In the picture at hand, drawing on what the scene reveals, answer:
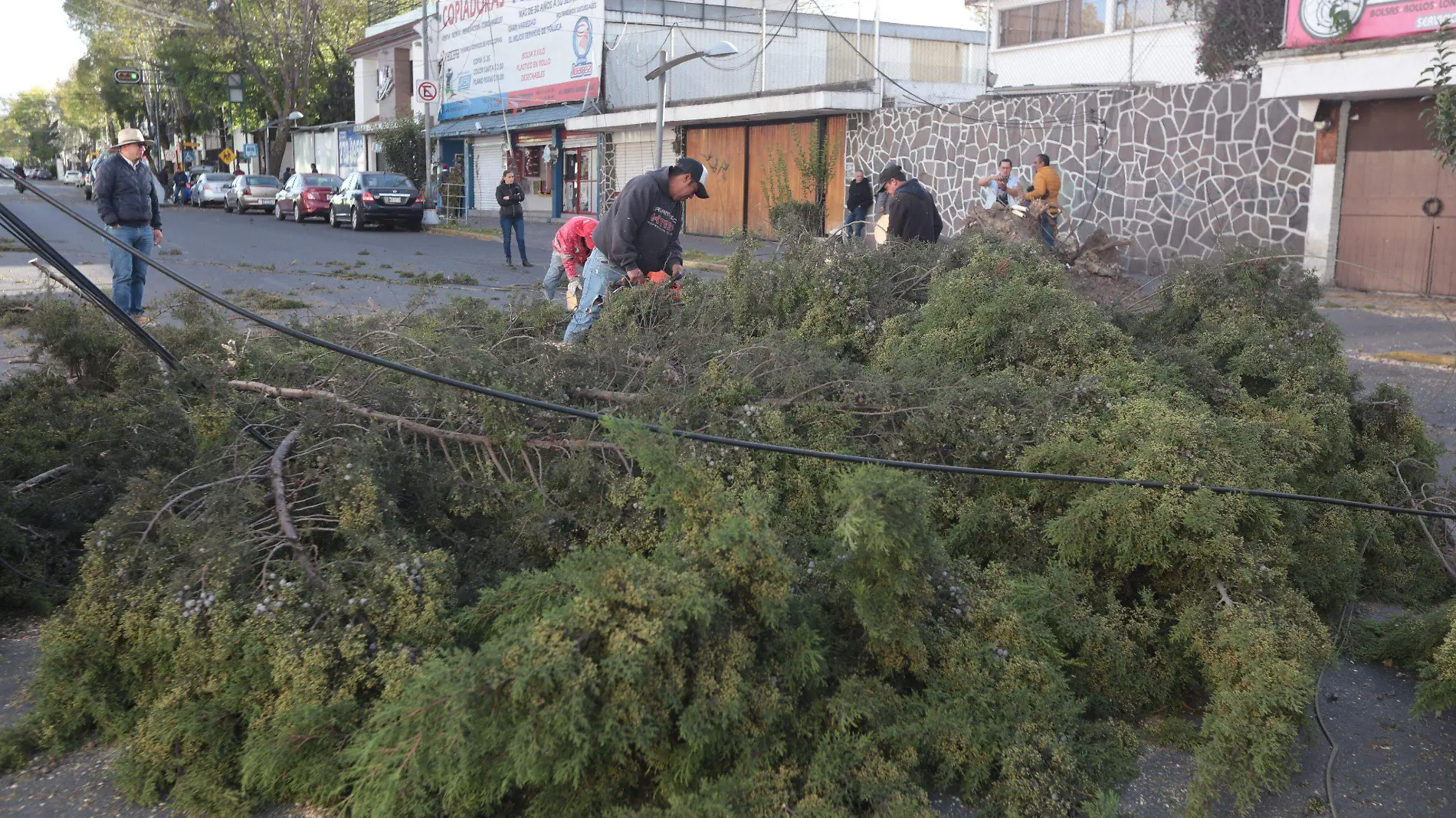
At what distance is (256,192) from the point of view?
1453 inches

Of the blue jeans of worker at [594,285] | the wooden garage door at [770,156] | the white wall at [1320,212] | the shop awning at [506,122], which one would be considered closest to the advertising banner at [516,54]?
the shop awning at [506,122]

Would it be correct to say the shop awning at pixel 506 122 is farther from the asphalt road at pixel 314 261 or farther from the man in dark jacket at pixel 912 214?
the man in dark jacket at pixel 912 214

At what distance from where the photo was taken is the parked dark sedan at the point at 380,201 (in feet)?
89.1

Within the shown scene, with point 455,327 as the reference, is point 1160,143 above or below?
above

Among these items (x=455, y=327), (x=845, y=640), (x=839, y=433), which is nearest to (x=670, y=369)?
(x=839, y=433)

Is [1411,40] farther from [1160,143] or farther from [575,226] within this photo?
[575,226]

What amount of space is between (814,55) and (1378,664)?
28932 mm

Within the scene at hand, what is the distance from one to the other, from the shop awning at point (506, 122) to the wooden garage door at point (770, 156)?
705 cm

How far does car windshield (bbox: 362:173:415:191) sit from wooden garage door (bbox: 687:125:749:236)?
738 centimetres

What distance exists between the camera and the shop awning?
30.9 m

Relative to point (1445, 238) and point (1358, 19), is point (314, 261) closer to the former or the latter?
point (1358, 19)

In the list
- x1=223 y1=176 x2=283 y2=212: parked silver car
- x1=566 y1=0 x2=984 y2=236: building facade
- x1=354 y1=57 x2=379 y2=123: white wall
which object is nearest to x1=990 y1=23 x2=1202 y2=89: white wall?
x1=566 y1=0 x2=984 y2=236: building facade

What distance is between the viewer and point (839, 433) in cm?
452

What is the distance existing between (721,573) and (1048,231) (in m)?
7.73
